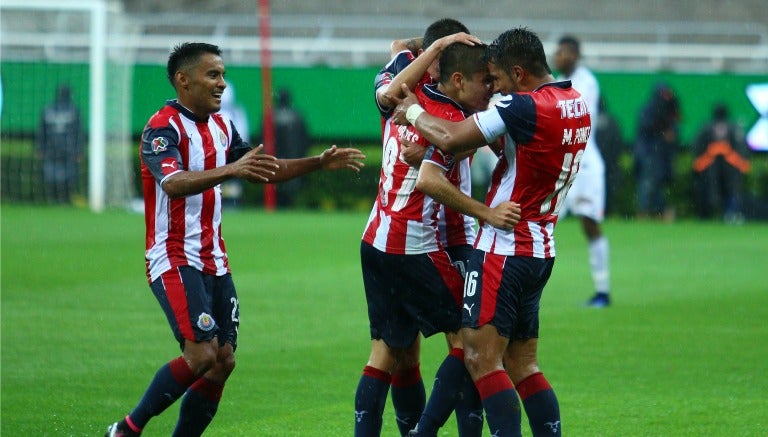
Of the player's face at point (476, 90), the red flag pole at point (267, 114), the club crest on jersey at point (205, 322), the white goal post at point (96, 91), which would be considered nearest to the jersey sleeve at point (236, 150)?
the club crest on jersey at point (205, 322)

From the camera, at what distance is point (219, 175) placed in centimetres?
624

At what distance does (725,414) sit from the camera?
7941mm

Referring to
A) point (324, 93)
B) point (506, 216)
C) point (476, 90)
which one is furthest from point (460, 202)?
point (324, 93)

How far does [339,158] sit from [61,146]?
18.3m

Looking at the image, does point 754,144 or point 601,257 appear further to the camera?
point 754,144

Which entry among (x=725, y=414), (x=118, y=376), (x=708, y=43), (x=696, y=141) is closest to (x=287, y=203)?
(x=696, y=141)

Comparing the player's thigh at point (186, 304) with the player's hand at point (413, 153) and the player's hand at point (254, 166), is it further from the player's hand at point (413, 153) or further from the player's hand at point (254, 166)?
the player's hand at point (413, 153)

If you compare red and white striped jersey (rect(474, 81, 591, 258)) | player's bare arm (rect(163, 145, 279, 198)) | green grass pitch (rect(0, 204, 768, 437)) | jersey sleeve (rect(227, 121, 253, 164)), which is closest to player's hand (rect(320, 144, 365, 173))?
jersey sleeve (rect(227, 121, 253, 164))

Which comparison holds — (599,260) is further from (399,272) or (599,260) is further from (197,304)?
(197,304)

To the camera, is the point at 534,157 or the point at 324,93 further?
the point at 324,93

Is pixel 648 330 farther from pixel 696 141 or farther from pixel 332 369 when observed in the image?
pixel 696 141

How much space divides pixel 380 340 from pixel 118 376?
3.14 metres

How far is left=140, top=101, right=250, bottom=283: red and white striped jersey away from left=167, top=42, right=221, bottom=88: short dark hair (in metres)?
0.20

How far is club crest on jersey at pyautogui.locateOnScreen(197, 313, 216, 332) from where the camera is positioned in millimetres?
6477
